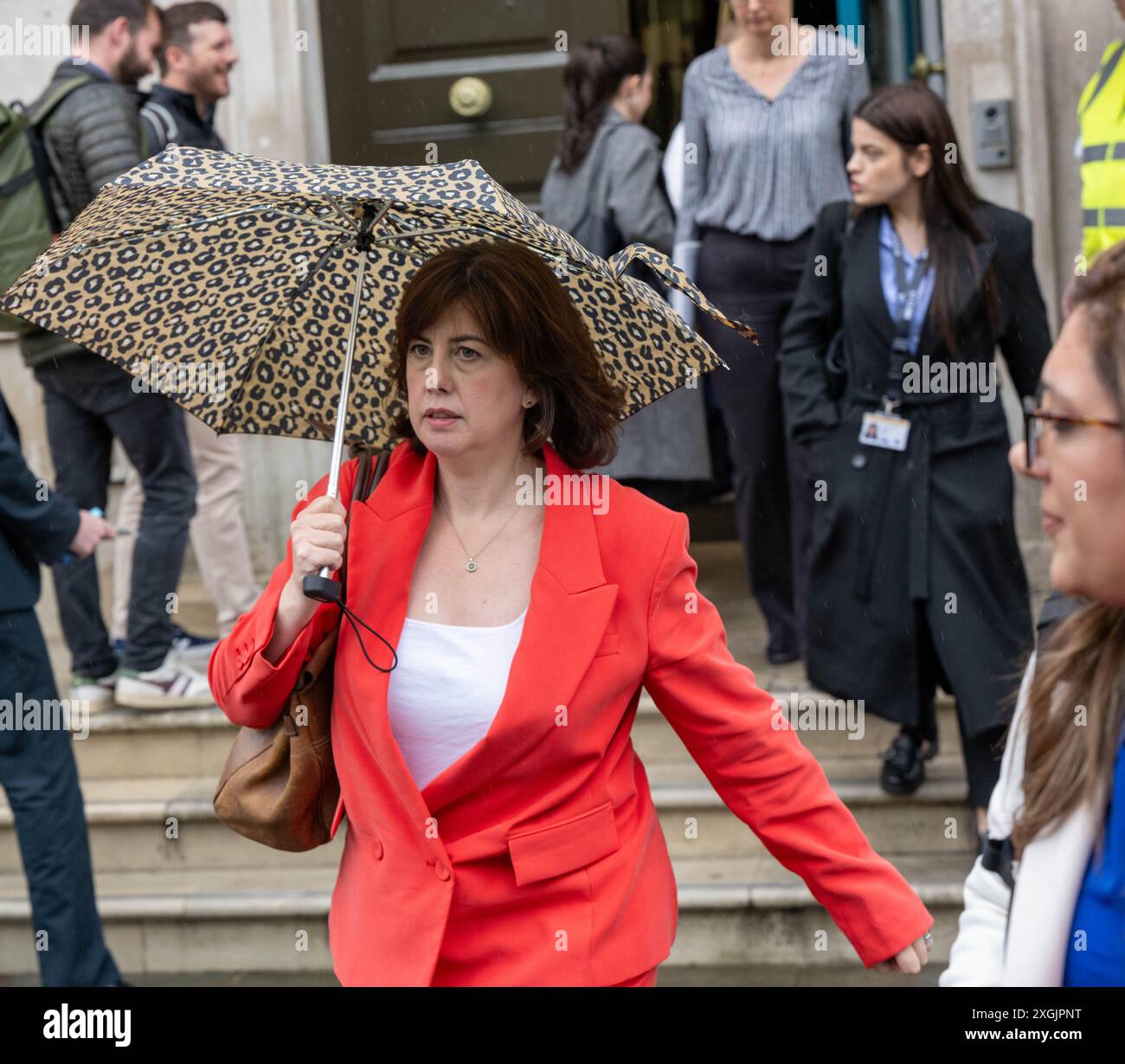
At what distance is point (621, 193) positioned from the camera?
A: 244 inches

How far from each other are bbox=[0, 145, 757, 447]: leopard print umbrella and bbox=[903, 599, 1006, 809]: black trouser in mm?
2142

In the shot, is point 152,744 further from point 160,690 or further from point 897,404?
point 897,404

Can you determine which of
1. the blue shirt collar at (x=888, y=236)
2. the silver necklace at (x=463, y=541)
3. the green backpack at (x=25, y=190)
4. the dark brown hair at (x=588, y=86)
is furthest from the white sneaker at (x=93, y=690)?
the silver necklace at (x=463, y=541)

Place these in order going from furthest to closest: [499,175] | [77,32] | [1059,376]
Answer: [499,175] → [77,32] → [1059,376]

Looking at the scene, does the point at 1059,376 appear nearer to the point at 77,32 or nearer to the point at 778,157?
the point at 778,157

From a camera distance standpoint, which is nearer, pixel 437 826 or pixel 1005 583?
pixel 437 826

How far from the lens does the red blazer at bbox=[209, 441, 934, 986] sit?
2842 millimetres

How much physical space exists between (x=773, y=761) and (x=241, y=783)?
90cm

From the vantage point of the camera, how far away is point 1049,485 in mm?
2059

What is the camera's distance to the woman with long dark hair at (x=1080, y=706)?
1987mm

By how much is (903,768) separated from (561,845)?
2781 millimetres

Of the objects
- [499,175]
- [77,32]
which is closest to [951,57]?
[499,175]

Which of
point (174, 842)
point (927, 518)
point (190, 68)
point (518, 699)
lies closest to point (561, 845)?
point (518, 699)

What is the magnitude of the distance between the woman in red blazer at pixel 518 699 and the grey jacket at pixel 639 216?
311cm
